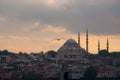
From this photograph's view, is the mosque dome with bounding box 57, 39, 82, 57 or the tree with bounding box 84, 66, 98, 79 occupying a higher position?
the mosque dome with bounding box 57, 39, 82, 57

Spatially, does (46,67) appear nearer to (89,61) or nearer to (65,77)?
(89,61)

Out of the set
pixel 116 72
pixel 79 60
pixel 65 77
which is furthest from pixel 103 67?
pixel 65 77

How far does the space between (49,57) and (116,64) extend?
106 feet

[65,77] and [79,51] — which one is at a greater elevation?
[79,51]

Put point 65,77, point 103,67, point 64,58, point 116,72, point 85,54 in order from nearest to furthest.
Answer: point 65,77
point 116,72
point 103,67
point 64,58
point 85,54

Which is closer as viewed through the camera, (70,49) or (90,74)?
(90,74)

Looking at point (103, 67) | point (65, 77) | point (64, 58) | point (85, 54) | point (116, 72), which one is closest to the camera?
point (65, 77)

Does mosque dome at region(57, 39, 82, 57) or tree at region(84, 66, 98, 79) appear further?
mosque dome at region(57, 39, 82, 57)

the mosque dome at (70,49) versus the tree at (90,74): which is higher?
the mosque dome at (70,49)

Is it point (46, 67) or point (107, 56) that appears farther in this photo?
point (107, 56)

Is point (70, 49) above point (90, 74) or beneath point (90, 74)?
above

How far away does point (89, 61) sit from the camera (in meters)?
180

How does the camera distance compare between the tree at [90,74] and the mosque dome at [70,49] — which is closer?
the tree at [90,74]

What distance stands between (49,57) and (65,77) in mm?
186189
